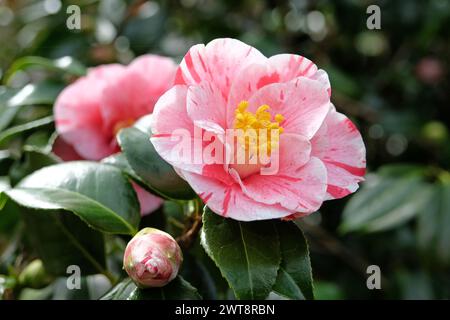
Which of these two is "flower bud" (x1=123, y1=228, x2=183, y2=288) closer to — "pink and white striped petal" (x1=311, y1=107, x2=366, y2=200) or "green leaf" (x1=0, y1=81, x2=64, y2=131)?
"pink and white striped petal" (x1=311, y1=107, x2=366, y2=200)

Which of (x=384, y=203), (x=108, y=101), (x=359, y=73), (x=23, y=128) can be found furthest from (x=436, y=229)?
(x=23, y=128)

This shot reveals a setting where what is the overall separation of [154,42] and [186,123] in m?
1.10

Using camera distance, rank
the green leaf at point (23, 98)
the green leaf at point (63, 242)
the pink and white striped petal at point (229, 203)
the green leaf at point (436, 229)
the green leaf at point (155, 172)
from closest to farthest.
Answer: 1. the pink and white striped petal at point (229, 203)
2. the green leaf at point (155, 172)
3. the green leaf at point (63, 242)
4. the green leaf at point (23, 98)
5. the green leaf at point (436, 229)

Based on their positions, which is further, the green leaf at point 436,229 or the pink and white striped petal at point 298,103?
the green leaf at point 436,229

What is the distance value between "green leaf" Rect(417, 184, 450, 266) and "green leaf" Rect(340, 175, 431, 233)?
27mm

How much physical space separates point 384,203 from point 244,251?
2.86 ft

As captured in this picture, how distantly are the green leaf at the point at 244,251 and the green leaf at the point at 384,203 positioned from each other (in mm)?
748

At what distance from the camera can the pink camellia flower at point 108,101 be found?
3.21ft

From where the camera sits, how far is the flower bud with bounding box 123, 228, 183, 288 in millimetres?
685

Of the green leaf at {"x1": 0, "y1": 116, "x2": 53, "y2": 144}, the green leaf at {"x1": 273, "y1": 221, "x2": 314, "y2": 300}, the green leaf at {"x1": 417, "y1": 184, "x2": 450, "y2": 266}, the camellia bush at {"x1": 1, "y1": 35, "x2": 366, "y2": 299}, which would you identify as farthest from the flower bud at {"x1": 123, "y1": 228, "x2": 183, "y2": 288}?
the green leaf at {"x1": 417, "y1": 184, "x2": 450, "y2": 266}

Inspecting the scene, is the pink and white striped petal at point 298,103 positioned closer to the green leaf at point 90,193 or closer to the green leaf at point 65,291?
the green leaf at point 90,193

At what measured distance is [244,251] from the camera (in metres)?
0.69

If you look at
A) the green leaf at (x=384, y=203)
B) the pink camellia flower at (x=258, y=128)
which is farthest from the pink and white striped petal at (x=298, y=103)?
the green leaf at (x=384, y=203)
